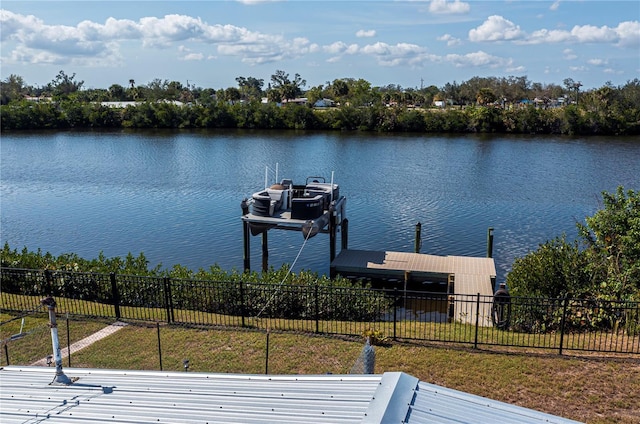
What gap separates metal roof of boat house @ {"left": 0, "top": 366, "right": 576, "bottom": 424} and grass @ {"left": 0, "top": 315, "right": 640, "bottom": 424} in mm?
4752

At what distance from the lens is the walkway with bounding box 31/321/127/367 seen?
13391 millimetres

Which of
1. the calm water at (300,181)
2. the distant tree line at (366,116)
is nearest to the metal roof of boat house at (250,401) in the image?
the calm water at (300,181)

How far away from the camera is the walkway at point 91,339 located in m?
13.4

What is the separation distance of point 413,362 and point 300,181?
37946 mm

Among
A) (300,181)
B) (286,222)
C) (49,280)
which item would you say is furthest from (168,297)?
(300,181)

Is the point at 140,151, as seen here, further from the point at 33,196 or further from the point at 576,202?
the point at 576,202

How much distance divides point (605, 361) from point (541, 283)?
6.04m

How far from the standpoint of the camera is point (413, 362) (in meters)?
12.5

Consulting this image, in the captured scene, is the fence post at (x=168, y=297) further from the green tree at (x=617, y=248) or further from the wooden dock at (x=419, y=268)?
the green tree at (x=617, y=248)

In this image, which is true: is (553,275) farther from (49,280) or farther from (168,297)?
(49,280)

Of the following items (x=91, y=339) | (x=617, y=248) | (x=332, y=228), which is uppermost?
(x=617, y=248)

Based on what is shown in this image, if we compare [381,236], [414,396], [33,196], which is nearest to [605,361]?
[414,396]

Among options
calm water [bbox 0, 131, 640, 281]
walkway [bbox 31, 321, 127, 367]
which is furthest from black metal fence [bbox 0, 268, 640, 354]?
calm water [bbox 0, 131, 640, 281]

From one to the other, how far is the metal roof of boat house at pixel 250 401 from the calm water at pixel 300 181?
66.5 feet
